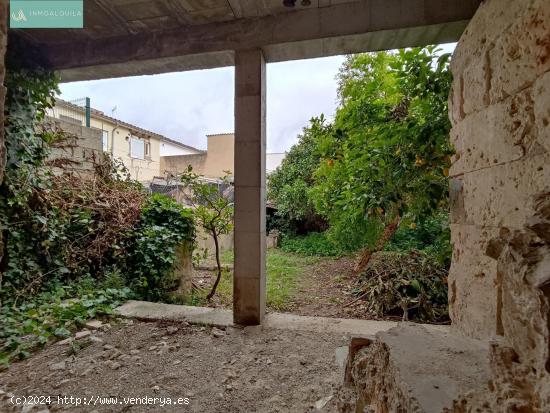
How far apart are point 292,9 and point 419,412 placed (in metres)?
3.07

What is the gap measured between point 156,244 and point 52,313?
1.32 meters

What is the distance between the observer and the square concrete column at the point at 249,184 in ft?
9.02

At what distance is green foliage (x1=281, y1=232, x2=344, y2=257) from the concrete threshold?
491 cm

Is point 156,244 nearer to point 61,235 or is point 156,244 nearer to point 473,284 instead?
point 61,235

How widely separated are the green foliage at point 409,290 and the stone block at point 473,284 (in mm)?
2057

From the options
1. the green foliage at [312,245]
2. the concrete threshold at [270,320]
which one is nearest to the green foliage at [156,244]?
the concrete threshold at [270,320]

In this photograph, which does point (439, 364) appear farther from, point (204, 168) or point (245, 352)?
point (204, 168)

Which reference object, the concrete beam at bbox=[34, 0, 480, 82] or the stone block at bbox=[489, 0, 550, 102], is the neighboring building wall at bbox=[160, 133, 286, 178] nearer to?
the concrete beam at bbox=[34, 0, 480, 82]

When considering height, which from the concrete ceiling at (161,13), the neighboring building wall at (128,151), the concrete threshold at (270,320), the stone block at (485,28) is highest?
the neighboring building wall at (128,151)

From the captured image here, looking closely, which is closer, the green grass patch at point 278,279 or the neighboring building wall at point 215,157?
the green grass patch at point 278,279

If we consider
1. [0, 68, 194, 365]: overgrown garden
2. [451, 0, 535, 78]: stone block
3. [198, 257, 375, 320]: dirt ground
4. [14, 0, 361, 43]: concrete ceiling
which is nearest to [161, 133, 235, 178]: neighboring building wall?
[198, 257, 375, 320]: dirt ground

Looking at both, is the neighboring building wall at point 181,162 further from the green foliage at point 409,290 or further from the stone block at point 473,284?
the stone block at point 473,284

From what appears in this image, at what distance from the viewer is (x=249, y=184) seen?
2.78 meters

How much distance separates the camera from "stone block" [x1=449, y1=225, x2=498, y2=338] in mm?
1352
